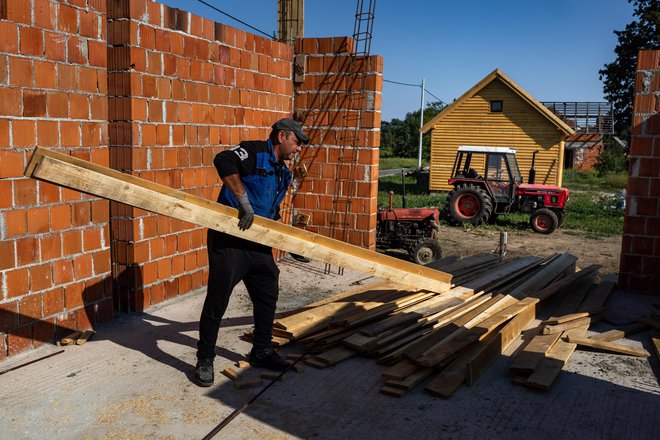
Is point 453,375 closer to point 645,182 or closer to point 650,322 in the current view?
point 650,322

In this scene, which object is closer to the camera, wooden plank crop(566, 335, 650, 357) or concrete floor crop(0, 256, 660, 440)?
concrete floor crop(0, 256, 660, 440)

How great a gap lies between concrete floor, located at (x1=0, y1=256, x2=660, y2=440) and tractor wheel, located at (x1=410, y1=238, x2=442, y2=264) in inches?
208

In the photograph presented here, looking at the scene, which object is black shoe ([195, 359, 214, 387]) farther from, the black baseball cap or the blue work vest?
the black baseball cap

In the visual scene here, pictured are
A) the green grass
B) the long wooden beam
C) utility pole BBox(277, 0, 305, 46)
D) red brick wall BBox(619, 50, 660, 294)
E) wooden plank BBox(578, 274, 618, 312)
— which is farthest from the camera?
the green grass

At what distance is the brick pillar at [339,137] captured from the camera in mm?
8633

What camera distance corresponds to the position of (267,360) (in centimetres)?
493

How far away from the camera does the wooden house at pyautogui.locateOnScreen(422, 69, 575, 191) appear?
2608cm

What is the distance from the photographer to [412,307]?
6.29m

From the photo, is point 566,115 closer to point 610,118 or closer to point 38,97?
point 610,118

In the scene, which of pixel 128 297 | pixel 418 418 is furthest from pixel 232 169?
pixel 128 297

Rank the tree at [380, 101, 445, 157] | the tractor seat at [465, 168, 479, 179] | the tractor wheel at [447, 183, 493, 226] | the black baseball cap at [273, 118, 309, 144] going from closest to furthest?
the black baseball cap at [273, 118, 309, 144], the tractor wheel at [447, 183, 493, 226], the tractor seat at [465, 168, 479, 179], the tree at [380, 101, 445, 157]

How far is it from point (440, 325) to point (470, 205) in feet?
36.4

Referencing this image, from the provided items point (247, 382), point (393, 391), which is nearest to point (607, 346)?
point (393, 391)

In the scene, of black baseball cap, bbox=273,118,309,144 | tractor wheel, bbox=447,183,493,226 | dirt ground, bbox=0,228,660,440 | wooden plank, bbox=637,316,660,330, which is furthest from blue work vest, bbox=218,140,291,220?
tractor wheel, bbox=447,183,493,226
